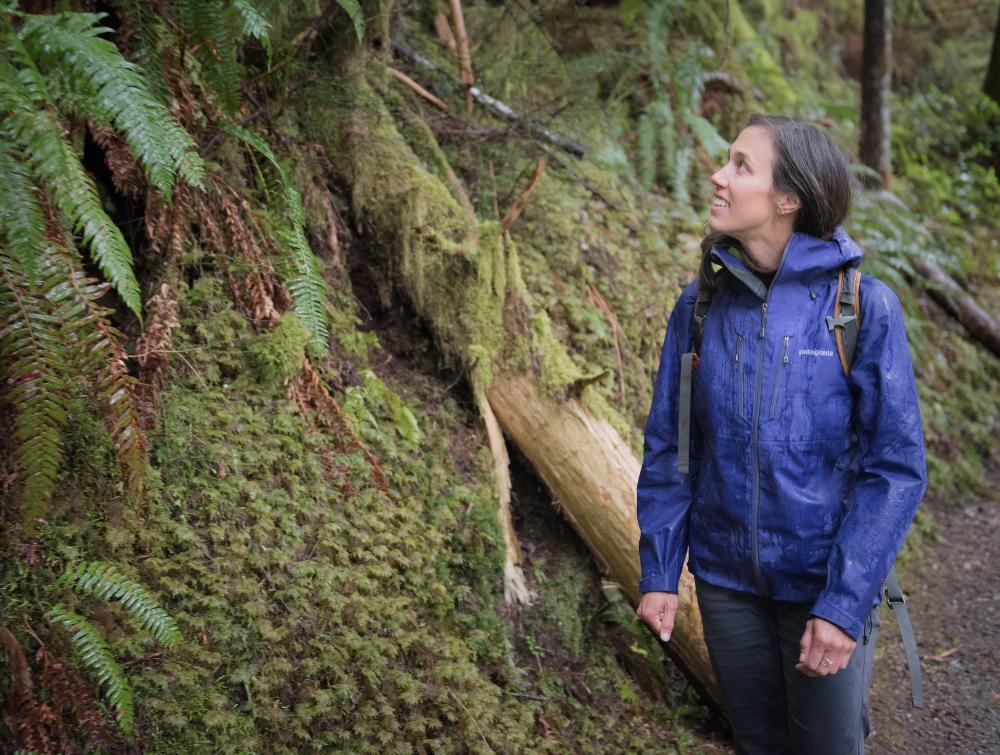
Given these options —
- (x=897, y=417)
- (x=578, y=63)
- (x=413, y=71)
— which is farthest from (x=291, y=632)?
(x=578, y=63)

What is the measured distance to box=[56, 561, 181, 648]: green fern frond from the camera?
7.51ft

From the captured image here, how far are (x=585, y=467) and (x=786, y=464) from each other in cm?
167

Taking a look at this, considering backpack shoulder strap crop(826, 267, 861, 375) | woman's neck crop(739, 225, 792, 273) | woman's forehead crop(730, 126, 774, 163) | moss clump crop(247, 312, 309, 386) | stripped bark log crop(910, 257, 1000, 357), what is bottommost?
stripped bark log crop(910, 257, 1000, 357)

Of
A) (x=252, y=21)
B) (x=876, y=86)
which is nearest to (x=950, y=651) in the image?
(x=252, y=21)

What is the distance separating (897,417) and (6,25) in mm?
2498

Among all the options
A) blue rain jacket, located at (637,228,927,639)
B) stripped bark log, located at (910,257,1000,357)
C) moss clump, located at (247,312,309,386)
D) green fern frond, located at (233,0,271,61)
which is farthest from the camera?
stripped bark log, located at (910,257,1000,357)

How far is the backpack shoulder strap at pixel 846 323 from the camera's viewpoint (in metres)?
2.22

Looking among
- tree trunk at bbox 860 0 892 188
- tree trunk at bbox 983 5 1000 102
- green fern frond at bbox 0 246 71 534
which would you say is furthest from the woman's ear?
tree trunk at bbox 983 5 1000 102

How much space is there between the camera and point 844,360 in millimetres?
2221

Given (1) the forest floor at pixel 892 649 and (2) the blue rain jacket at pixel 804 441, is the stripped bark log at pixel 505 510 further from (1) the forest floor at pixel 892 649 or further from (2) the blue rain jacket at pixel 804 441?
(2) the blue rain jacket at pixel 804 441

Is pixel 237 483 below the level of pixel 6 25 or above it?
below

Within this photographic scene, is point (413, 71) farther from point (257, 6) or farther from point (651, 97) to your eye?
point (651, 97)

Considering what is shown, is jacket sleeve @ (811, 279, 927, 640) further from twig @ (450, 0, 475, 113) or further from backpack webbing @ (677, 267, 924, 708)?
twig @ (450, 0, 475, 113)

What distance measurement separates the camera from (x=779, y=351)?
228cm
